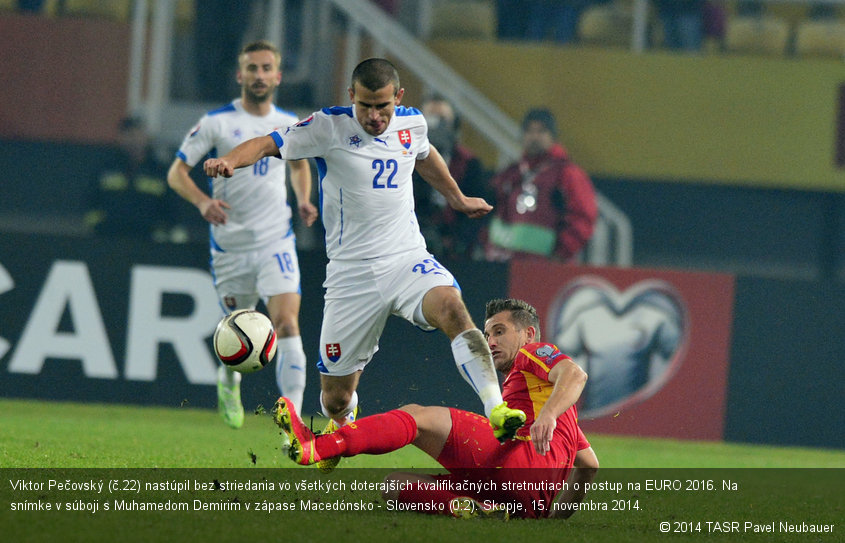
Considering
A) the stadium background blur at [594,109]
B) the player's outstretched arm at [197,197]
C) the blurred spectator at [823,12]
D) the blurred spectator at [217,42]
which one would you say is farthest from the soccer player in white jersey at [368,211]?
the blurred spectator at [823,12]

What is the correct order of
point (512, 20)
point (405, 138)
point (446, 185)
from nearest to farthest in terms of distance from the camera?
point (405, 138)
point (446, 185)
point (512, 20)

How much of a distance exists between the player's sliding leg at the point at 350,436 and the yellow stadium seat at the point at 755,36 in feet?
31.5

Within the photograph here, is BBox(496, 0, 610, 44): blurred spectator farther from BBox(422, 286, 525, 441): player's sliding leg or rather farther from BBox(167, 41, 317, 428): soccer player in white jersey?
BBox(422, 286, 525, 441): player's sliding leg

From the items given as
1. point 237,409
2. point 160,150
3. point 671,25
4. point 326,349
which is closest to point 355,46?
point 160,150

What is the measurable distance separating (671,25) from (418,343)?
5.83 meters

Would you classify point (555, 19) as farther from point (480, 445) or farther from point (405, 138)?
point (480, 445)

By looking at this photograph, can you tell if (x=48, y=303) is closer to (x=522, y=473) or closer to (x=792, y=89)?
(x=522, y=473)

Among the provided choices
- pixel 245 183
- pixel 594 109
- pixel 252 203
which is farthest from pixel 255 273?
pixel 594 109

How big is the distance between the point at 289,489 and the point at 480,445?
1100mm

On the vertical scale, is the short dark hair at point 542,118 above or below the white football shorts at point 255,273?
above

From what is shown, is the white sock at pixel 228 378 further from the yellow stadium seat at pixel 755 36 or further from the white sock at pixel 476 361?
the yellow stadium seat at pixel 755 36

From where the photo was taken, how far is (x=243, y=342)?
6.40m

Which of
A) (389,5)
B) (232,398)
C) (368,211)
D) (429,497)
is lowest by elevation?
(232,398)

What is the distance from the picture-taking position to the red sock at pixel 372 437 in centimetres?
505
